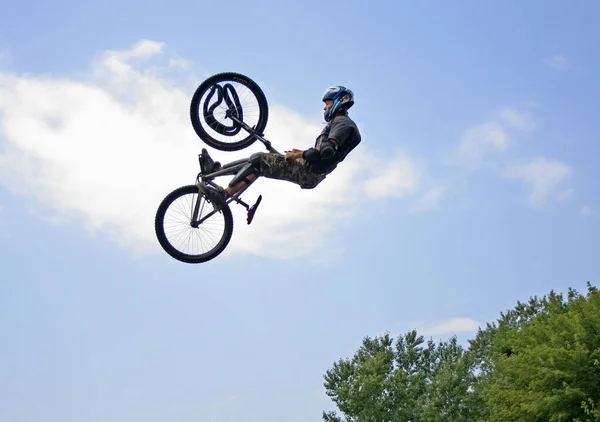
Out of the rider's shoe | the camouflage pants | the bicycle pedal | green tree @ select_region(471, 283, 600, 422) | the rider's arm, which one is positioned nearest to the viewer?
the rider's arm

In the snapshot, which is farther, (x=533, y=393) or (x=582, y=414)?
(x=533, y=393)

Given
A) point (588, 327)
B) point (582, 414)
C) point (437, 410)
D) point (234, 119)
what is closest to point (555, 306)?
point (588, 327)

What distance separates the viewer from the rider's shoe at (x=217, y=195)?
11.8m

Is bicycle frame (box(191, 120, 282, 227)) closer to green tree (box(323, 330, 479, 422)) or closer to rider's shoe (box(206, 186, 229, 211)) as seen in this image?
rider's shoe (box(206, 186, 229, 211))

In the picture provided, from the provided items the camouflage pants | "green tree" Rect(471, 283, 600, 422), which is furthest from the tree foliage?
the camouflage pants

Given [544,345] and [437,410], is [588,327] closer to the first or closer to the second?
[544,345]

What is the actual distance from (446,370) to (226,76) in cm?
5007

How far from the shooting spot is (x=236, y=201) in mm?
11844

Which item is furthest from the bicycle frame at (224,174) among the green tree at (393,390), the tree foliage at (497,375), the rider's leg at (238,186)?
the green tree at (393,390)

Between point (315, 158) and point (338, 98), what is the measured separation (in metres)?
1.23

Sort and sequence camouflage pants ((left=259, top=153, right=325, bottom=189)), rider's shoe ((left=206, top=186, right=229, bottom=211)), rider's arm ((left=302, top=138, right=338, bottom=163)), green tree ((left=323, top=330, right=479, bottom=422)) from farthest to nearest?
green tree ((left=323, top=330, right=479, bottom=422))
rider's shoe ((left=206, top=186, right=229, bottom=211))
camouflage pants ((left=259, top=153, right=325, bottom=189))
rider's arm ((left=302, top=138, right=338, bottom=163))

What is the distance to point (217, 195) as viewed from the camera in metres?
11.8

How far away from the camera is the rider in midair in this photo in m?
11.2

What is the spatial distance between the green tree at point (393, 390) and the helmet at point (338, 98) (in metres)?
44.5
